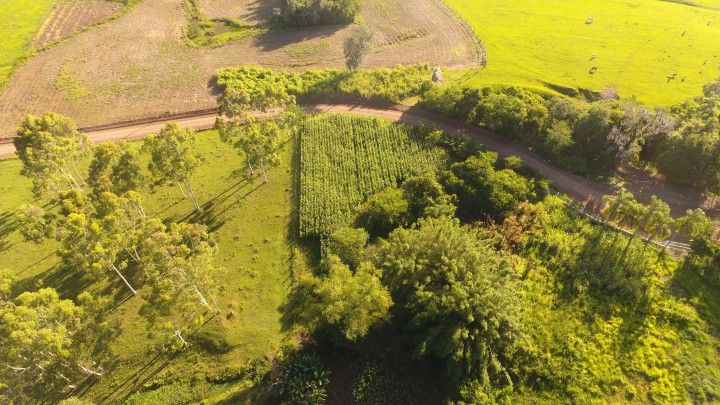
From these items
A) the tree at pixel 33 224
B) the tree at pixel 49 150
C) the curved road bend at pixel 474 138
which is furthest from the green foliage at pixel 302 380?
the curved road bend at pixel 474 138

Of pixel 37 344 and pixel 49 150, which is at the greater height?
pixel 49 150

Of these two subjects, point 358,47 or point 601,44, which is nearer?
point 358,47

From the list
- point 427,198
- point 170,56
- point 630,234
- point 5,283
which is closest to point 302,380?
point 427,198

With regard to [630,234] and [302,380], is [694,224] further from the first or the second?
[302,380]

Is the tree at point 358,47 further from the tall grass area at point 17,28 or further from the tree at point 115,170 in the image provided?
the tall grass area at point 17,28

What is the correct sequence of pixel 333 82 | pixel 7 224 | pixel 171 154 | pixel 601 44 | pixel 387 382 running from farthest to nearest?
pixel 601 44 → pixel 333 82 → pixel 7 224 → pixel 171 154 → pixel 387 382
